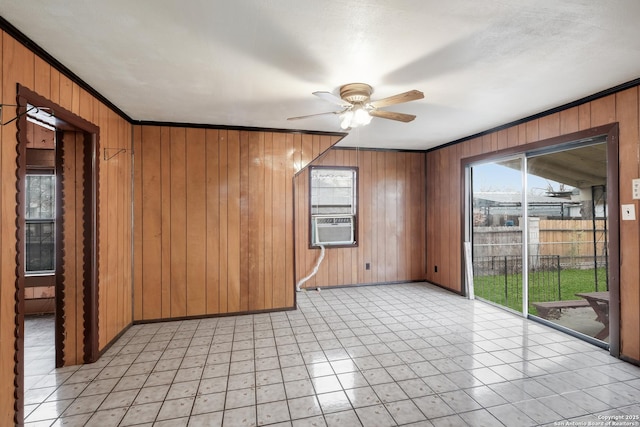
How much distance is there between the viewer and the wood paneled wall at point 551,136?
8.85ft

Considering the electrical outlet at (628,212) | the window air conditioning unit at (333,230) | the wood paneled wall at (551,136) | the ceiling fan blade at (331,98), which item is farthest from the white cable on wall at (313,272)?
the electrical outlet at (628,212)

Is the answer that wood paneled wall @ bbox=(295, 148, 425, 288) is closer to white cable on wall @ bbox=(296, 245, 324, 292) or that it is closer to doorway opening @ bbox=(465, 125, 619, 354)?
white cable on wall @ bbox=(296, 245, 324, 292)

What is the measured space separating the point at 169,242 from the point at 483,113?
422 cm

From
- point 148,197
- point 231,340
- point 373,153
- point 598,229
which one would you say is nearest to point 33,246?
point 148,197

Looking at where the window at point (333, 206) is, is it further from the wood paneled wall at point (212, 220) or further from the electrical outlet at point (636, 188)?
the electrical outlet at point (636, 188)

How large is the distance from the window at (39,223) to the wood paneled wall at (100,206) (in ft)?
5.10

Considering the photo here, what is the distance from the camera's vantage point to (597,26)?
184cm

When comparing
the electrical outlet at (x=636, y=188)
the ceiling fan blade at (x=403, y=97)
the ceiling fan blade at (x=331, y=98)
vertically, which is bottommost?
the electrical outlet at (x=636, y=188)

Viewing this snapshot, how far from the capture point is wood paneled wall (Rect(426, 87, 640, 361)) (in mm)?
2697

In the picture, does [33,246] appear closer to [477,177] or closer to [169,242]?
[169,242]

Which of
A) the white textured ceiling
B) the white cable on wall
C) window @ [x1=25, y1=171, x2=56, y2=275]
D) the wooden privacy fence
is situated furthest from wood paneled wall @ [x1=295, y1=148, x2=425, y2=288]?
window @ [x1=25, y1=171, x2=56, y2=275]

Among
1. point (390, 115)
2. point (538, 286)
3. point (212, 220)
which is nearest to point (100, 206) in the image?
point (212, 220)

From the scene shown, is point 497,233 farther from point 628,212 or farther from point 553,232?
point 628,212

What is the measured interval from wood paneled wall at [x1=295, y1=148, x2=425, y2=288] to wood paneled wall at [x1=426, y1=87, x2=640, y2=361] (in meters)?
0.33
